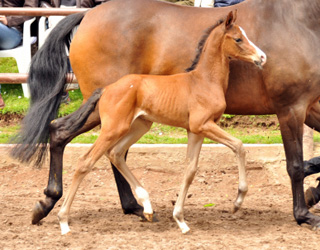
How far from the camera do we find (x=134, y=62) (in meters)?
5.27

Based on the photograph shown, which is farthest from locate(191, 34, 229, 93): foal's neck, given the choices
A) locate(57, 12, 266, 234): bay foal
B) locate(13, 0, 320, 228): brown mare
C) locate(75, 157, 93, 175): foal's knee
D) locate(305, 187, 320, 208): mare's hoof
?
locate(305, 187, 320, 208): mare's hoof

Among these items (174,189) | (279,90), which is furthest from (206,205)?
(279,90)

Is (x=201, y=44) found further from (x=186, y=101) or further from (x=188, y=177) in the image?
(x=188, y=177)

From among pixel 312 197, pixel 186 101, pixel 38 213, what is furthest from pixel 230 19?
pixel 38 213

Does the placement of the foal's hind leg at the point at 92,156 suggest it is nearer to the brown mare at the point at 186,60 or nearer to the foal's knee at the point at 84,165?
the foal's knee at the point at 84,165

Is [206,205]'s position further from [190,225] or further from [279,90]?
[279,90]

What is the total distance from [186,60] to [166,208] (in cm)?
151

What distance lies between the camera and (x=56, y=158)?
5.15 metres

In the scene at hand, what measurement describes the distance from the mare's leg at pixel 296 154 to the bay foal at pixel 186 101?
24.0 inches

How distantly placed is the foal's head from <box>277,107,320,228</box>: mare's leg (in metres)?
0.66

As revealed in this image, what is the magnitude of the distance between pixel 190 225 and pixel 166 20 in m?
1.76

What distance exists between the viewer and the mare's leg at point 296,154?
16.7 ft

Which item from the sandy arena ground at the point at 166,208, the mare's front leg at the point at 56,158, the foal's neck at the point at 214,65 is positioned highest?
the foal's neck at the point at 214,65

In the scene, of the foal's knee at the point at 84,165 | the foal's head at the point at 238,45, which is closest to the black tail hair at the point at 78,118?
the foal's knee at the point at 84,165
